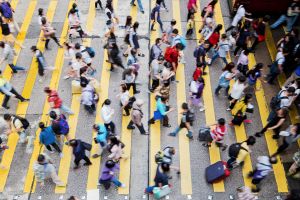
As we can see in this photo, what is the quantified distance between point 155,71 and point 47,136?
442cm

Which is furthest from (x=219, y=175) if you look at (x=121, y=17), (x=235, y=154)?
(x=121, y=17)

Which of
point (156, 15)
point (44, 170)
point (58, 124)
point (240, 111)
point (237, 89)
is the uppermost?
point (156, 15)

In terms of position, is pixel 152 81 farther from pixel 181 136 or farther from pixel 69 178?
pixel 69 178

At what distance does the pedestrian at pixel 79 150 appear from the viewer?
31.9 feet

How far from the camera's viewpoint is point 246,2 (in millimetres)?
15477

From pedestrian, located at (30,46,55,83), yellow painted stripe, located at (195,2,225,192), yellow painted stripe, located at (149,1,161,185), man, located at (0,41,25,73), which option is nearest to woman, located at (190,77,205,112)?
yellow painted stripe, located at (195,2,225,192)

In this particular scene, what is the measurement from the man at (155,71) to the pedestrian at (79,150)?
3.70 m

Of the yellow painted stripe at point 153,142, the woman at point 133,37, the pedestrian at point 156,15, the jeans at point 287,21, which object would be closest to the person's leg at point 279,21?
the jeans at point 287,21

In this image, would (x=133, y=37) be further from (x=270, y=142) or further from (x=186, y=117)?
(x=270, y=142)

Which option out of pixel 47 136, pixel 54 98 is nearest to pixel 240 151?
pixel 47 136

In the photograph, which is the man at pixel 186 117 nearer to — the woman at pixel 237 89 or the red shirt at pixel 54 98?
the woman at pixel 237 89

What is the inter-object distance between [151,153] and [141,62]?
4419 millimetres

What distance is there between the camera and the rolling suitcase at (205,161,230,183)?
34.8 feet

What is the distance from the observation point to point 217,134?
1091 cm
